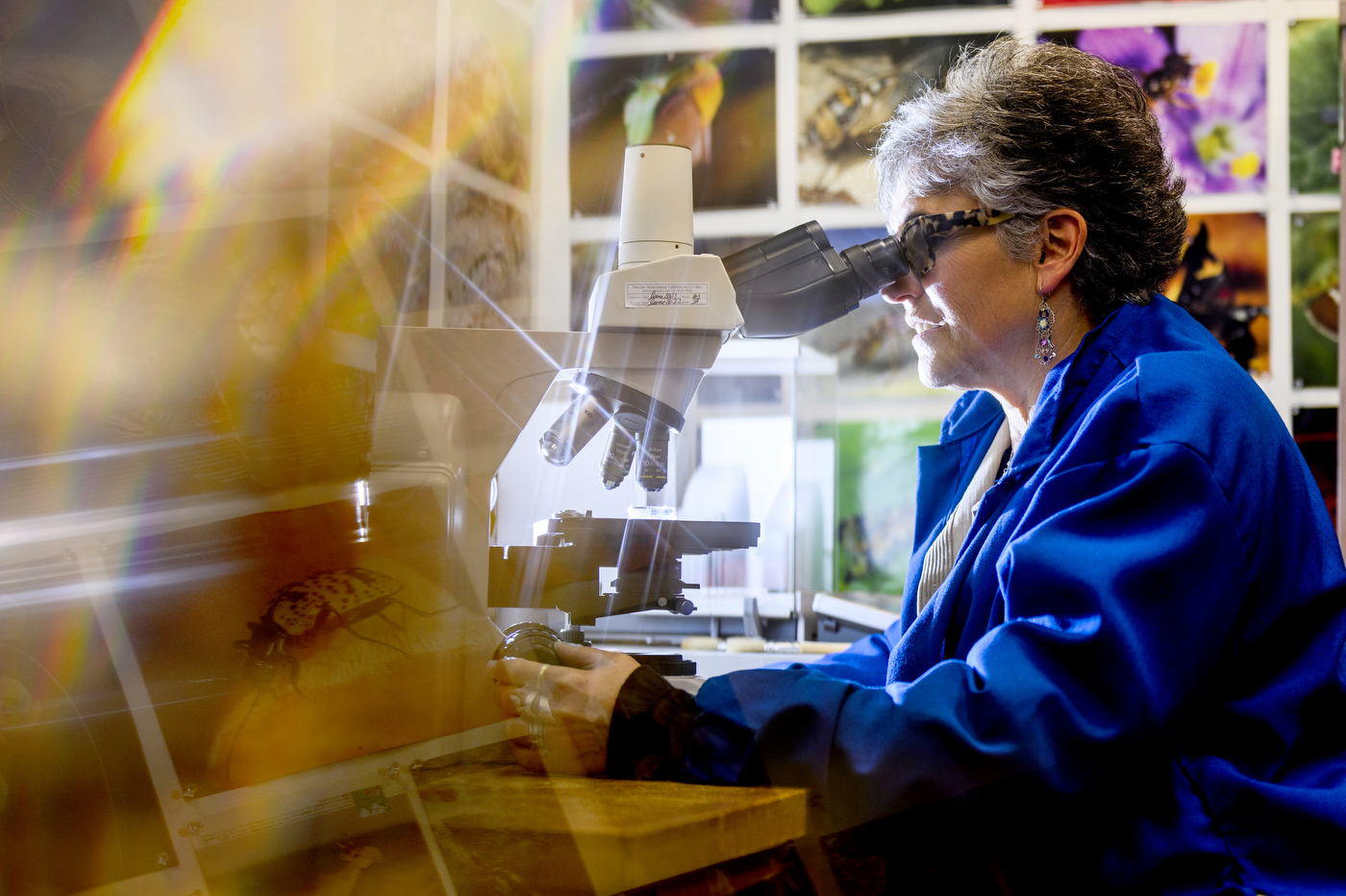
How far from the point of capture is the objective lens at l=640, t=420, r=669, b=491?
1041 mm

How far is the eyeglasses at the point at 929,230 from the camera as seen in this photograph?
1096mm

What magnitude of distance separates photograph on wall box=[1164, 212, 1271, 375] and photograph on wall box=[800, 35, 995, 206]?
69 cm

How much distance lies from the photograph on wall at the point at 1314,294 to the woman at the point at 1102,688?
4.24ft

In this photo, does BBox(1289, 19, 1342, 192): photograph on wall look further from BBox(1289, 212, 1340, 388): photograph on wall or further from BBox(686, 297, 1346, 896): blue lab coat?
BBox(686, 297, 1346, 896): blue lab coat

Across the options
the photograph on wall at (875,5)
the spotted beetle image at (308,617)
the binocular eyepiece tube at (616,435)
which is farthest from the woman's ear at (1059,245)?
the photograph on wall at (875,5)

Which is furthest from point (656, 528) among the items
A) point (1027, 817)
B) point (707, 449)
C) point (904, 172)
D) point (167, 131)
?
point (707, 449)

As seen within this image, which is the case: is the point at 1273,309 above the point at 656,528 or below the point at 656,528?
above

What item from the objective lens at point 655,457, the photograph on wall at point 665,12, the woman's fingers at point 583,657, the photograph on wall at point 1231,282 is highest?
the photograph on wall at point 665,12

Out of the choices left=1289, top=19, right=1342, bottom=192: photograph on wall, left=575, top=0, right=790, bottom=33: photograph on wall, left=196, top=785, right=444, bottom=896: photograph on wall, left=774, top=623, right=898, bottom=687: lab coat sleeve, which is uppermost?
left=575, top=0, right=790, bottom=33: photograph on wall

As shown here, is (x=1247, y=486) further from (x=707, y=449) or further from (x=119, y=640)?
(x=707, y=449)

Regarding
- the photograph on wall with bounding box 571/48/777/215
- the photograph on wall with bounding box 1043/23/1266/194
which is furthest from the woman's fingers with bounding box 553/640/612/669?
the photograph on wall with bounding box 1043/23/1266/194

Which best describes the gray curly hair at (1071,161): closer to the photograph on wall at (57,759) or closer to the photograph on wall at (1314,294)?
the photograph on wall at (57,759)

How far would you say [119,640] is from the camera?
88 centimetres

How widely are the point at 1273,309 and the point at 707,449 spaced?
1.30m
